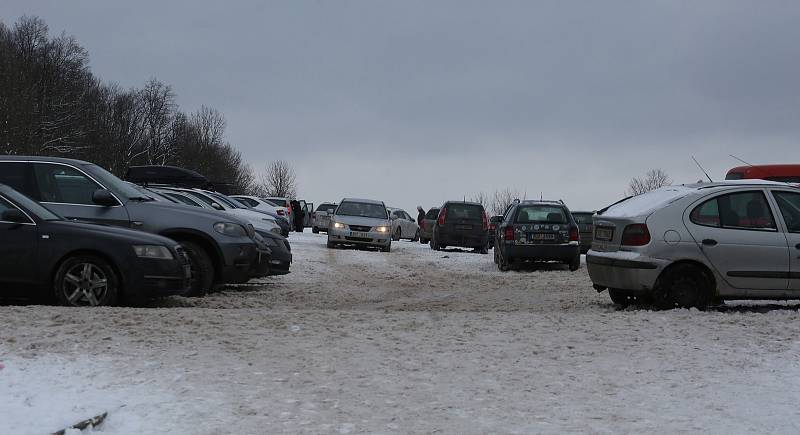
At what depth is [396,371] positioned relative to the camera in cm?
605

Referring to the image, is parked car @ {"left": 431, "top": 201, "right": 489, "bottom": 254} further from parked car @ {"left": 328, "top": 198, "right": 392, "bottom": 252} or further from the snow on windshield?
the snow on windshield

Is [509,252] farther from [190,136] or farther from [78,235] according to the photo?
[190,136]

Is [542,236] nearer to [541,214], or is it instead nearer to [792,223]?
[541,214]

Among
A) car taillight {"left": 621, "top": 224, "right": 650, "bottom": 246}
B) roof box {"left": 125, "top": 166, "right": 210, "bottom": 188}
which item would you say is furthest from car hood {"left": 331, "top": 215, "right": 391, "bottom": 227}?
car taillight {"left": 621, "top": 224, "right": 650, "bottom": 246}

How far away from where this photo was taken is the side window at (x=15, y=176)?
396 inches

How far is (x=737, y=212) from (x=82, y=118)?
214ft

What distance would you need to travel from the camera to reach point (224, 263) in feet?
35.1

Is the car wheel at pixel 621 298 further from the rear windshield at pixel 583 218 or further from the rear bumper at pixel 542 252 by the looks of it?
the rear windshield at pixel 583 218

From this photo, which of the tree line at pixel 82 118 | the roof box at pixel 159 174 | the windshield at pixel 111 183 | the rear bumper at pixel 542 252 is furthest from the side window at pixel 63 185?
the tree line at pixel 82 118

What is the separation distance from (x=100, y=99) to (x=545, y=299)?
75103 mm

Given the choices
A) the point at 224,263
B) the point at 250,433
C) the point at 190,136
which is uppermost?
the point at 190,136

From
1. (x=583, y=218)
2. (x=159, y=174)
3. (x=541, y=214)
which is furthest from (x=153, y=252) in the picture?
(x=159, y=174)

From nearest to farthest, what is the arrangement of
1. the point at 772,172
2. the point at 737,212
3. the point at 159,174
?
the point at 737,212
the point at 772,172
the point at 159,174

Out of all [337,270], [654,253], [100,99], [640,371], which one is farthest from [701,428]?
[100,99]
